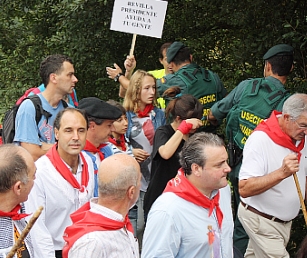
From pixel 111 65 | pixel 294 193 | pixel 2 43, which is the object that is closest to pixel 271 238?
pixel 294 193

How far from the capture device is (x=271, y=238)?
17.3 feet

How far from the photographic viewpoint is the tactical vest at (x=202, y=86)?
21.1ft

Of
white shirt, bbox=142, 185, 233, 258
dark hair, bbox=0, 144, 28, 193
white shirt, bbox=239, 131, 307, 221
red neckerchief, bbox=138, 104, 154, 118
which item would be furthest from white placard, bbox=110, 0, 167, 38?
dark hair, bbox=0, 144, 28, 193

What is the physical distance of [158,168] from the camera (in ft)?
18.5

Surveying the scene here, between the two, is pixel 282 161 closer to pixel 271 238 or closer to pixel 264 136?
pixel 264 136

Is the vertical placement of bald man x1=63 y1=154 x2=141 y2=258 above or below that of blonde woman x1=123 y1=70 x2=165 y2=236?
below

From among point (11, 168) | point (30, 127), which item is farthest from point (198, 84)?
point (11, 168)

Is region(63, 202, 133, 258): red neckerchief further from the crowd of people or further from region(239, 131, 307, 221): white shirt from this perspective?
region(239, 131, 307, 221): white shirt

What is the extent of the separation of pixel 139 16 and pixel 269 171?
9.04ft

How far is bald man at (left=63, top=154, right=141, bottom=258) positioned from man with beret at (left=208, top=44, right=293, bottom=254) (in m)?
2.51

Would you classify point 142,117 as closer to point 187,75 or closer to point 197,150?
point 187,75

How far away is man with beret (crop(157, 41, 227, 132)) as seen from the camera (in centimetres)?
646

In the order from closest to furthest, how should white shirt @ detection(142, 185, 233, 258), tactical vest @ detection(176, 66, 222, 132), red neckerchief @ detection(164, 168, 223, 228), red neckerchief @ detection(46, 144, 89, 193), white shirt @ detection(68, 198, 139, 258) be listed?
white shirt @ detection(68, 198, 139, 258) → white shirt @ detection(142, 185, 233, 258) → red neckerchief @ detection(164, 168, 223, 228) → red neckerchief @ detection(46, 144, 89, 193) → tactical vest @ detection(176, 66, 222, 132)

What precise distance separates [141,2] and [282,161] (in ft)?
9.33
